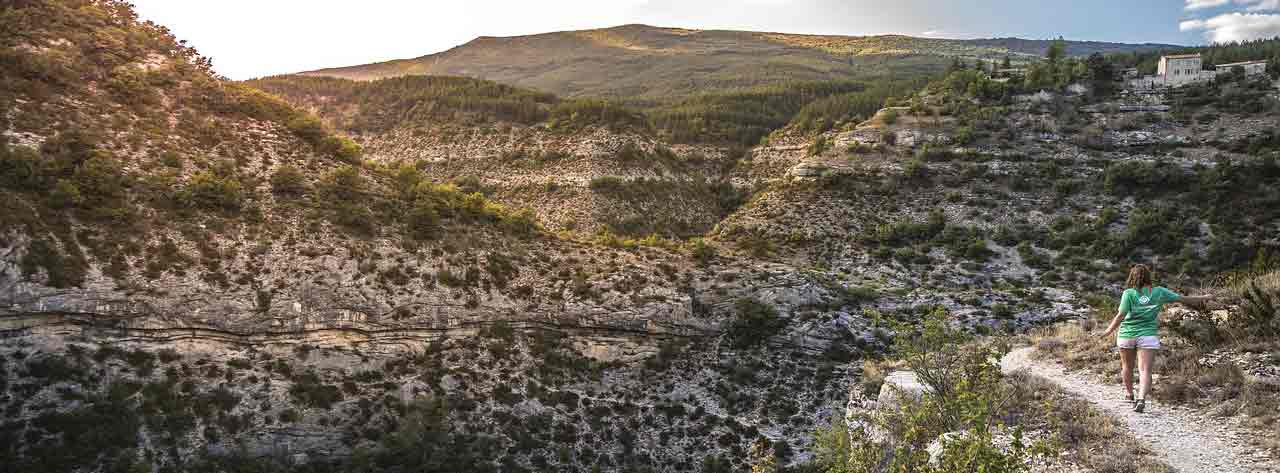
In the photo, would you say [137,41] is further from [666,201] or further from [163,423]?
[666,201]

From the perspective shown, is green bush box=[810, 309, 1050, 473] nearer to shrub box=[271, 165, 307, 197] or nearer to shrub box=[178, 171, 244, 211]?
shrub box=[178, 171, 244, 211]

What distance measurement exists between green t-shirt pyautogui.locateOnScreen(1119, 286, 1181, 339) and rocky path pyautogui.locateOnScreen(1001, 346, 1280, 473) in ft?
4.86

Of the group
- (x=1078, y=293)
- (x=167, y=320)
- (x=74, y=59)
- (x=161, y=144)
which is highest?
(x=74, y=59)

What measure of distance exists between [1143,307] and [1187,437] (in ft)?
7.81

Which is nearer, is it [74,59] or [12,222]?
[12,222]

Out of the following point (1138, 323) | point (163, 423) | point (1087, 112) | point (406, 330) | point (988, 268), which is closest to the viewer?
point (1138, 323)

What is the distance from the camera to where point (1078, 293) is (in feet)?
168

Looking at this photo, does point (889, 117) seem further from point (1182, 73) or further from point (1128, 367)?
point (1128, 367)

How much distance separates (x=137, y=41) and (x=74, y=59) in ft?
Answer: 20.0

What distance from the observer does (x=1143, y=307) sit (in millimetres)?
13164

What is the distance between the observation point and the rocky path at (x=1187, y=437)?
10.9 metres

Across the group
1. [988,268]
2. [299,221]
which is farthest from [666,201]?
[299,221]

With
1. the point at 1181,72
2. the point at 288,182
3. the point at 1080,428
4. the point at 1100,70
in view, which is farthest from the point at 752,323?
the point at 1181,72

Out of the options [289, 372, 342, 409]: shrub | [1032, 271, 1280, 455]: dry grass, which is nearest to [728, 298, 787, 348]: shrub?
[289, 372, 342, 409]: shrub
